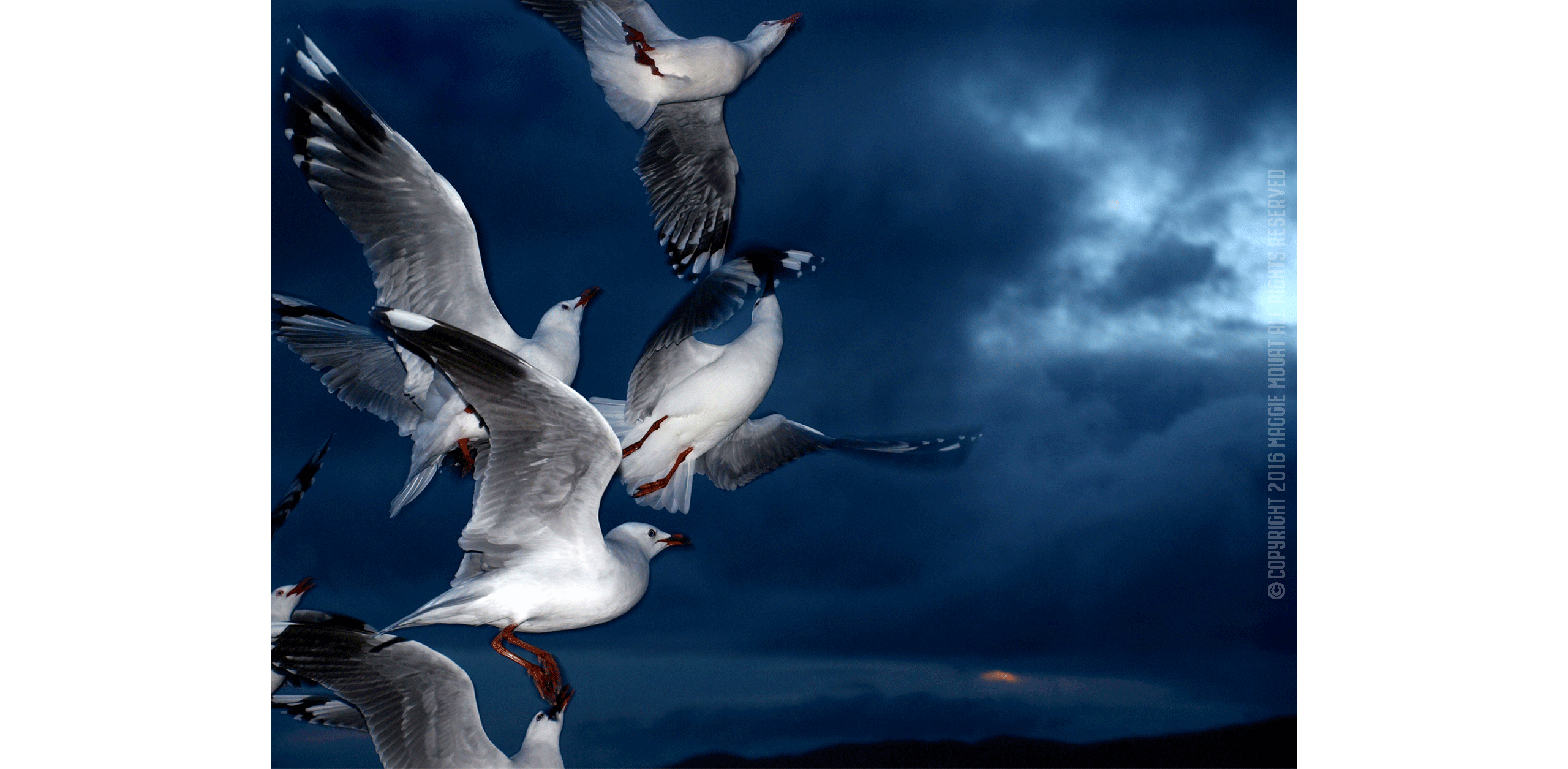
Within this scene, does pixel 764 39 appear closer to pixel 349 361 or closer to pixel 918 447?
pixel 918 447

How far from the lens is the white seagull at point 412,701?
215 centimetres

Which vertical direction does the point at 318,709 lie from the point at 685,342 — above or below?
below

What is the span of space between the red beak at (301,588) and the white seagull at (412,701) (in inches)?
6.5

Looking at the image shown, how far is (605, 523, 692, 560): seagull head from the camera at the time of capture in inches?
85.5

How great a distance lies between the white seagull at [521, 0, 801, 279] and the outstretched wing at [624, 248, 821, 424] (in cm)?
11

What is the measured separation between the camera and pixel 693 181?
7.63ft

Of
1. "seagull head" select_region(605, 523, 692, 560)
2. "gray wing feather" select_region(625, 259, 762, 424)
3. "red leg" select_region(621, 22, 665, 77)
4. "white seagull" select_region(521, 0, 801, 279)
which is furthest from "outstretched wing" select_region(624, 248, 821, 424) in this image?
"red leg" select_region(621, 22, 665, 77)

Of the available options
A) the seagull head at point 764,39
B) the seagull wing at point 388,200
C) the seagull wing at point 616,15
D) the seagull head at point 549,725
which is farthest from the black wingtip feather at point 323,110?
the seagull head at point 549,725

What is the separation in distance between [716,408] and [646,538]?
0.33 m

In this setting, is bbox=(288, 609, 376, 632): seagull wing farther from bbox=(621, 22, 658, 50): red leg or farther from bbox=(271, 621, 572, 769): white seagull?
bbox=(621, 22, 658, 50): red leg

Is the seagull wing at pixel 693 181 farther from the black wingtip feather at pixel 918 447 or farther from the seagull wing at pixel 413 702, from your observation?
the seagull wing at pixel 413 702

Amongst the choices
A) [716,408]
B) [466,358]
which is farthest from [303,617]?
[716,408]
